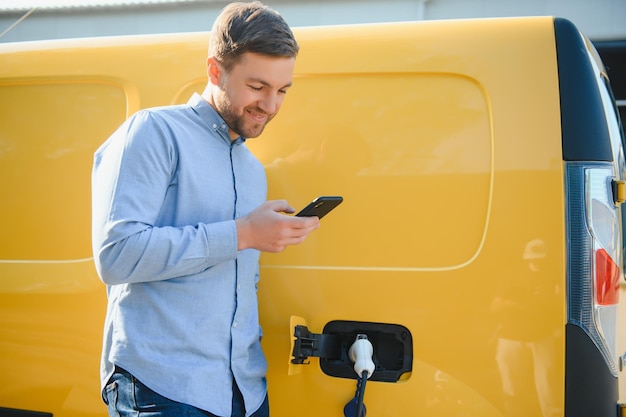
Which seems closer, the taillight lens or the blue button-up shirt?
the blue button-up shirt

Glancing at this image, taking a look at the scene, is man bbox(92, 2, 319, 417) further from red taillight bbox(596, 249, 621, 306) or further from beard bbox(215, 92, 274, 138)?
red taillight bbox(596, 249, 621, 306)

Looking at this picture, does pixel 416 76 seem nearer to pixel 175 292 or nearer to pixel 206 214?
pixel 206 214

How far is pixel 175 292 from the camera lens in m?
1.59

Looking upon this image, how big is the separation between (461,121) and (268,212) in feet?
2.23

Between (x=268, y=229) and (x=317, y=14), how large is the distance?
18.6 feet

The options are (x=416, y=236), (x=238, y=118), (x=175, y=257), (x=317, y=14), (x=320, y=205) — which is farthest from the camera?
(x=317, y=14)

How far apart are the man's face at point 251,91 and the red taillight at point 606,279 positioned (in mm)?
983

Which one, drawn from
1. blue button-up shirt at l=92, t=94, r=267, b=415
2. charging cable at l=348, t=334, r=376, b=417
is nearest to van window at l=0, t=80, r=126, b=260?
blue button-up shirt at l=92, t=94, r=267, b=415

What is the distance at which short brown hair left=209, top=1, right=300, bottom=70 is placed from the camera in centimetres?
165

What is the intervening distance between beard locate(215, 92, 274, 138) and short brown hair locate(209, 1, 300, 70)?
0.32 ft

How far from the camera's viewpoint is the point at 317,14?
6.81 m

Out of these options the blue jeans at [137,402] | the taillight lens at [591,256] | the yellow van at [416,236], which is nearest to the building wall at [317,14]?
the yellow van at [416,236]

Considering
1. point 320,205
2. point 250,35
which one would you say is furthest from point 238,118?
point 320,205

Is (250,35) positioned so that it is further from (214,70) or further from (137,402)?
(137,402)
